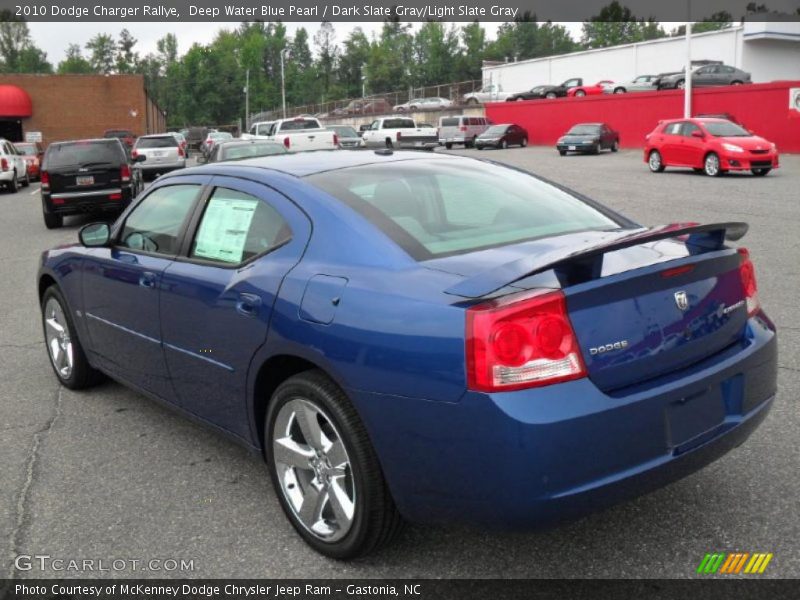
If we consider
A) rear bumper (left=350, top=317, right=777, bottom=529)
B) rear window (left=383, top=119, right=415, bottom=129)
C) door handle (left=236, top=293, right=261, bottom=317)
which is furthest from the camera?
rear window (left=383, top=119, right=415, bottom=129)

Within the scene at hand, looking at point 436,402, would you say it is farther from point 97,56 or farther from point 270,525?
point 97,56

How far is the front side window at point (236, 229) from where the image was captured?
3650 mm

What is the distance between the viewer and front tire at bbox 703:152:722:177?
22.7m

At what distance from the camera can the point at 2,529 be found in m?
3.66

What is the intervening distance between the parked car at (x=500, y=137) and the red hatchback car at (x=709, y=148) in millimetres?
18919

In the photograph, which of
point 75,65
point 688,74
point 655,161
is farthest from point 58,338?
point 75,65

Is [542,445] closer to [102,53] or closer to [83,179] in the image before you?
[83,179]

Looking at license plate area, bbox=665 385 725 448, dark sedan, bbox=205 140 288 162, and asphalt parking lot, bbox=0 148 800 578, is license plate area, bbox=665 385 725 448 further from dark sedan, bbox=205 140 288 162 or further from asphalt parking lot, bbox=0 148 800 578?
dark sedan, bbox=205 140 288 162

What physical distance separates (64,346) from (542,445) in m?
4.10

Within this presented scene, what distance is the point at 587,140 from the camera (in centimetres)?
3681

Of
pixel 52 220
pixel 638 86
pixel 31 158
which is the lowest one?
pixel 52 220

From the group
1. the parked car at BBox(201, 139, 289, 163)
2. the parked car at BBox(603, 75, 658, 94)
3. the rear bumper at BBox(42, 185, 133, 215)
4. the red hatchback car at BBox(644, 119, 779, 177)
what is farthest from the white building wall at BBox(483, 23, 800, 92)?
the rear bumper at BBox(42, 185, 133, 215)

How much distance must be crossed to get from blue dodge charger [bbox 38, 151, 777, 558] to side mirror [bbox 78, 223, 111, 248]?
2.98 ft

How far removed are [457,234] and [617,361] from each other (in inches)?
39.1
